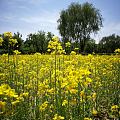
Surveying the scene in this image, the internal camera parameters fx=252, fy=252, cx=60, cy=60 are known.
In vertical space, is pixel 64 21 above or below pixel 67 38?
above

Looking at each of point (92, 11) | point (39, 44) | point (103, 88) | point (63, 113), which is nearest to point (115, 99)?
point (103, 88)

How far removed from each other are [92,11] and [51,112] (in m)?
34.5

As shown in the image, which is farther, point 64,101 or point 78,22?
point 78,22

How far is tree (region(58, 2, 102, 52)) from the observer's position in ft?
118

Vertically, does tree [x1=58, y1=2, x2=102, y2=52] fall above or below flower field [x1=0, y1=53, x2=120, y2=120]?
above

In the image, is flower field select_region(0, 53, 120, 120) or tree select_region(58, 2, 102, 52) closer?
flower field select_region(0, 53, 120, 120)

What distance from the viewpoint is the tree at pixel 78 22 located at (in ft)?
118

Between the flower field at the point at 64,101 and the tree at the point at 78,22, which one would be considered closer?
the flower field at the point at 64,101

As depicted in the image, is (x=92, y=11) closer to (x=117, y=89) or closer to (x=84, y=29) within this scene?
(x=84, y=29)

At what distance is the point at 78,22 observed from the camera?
3662 cm

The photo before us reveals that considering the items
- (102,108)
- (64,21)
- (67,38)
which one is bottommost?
(102,108)

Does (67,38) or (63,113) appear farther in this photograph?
(67,38)

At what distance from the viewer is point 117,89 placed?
19.4 feet

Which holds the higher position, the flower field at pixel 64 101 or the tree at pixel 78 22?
the tree at pixel 78 22
